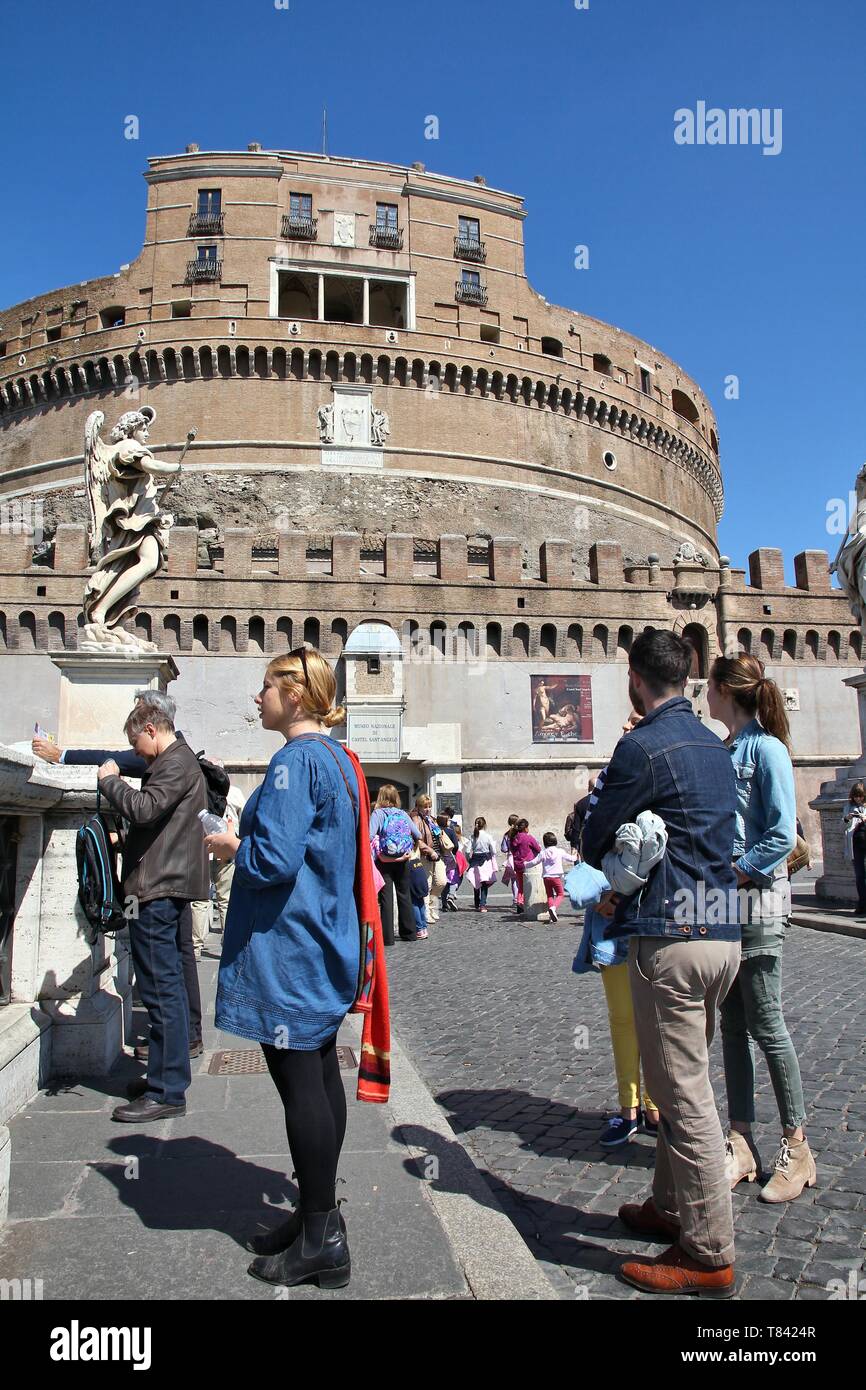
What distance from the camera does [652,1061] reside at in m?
2.65

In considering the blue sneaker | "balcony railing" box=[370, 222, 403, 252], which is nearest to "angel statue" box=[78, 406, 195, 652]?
the blue sneaker

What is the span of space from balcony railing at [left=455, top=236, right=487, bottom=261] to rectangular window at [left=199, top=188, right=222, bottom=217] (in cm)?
955

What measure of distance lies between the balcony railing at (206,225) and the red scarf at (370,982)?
37.8 metres

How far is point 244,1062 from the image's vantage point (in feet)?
15.7

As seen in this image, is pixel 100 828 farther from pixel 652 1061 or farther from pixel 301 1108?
pixel 652 1061

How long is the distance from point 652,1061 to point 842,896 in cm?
983

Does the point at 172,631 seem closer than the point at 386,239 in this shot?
Yes

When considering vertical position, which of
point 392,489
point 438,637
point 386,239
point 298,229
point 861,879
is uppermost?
point 298,229

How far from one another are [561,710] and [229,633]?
942 centimetres

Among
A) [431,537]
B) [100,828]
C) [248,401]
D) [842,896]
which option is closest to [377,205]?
[248,401]

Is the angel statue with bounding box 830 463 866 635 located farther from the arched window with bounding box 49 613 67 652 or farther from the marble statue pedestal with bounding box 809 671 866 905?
the arched window with bounding box 49 613 67 652

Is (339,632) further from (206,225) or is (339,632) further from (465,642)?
(206,225)

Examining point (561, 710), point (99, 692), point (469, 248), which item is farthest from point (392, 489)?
point (99, 692)

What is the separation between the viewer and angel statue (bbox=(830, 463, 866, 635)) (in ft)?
32.6
